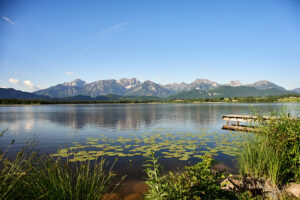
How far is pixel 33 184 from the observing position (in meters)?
4.73

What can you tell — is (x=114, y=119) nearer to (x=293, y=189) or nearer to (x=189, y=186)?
(x=293, y=189)

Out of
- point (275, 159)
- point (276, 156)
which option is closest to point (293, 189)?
point (275, 159)

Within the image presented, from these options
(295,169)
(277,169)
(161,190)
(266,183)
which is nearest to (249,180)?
(266,183)

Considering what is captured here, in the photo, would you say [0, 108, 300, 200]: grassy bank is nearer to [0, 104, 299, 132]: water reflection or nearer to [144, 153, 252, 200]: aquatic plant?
[144, 153, 252, 200]: aquatic plant

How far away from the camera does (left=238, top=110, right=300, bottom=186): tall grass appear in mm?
7945

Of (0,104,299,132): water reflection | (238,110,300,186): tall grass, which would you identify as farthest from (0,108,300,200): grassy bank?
(0,104,299,132): water reflection

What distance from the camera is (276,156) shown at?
7.81m

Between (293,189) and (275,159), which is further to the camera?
(275,159)

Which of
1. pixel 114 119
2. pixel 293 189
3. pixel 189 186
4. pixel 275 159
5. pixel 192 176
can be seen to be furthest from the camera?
pixel 114 119

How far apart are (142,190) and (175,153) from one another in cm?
697

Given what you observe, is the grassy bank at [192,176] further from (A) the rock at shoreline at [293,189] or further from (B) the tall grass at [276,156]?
(A) the rock at shoreline at [293,189]

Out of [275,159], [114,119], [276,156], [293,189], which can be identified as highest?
[276,156]

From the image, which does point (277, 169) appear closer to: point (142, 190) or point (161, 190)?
point (161, 190)

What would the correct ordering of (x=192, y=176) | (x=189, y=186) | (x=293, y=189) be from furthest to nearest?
(x=293, y=189) → (x=192, y=176) → (x=189, y=186)
